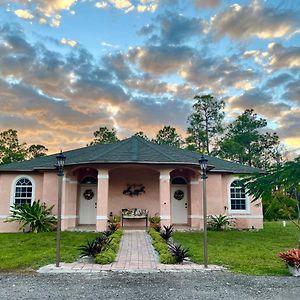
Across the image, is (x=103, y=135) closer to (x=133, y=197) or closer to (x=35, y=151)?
(x=35, y=151)

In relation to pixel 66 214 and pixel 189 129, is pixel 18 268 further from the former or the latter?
pixel 189 129

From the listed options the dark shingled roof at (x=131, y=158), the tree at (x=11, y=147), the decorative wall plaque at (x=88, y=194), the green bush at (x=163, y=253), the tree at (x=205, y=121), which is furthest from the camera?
the tree at (x=205, y=121)

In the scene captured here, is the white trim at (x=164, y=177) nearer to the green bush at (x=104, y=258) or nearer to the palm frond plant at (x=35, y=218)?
the palm frond plant at (x=35, y=218)

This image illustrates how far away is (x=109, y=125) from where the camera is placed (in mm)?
42812

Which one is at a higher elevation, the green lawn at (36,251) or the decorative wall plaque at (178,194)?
Result: the decorative wall plaque at (178,194)

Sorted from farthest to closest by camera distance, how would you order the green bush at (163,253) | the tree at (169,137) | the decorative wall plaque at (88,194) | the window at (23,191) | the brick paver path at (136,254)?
the tree at (169,137)
the decorative wall plaque at (88,194)
the window at (23,191)
the green bush at (163,253)
the brick paver path at (136,254)

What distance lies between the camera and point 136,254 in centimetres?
1002

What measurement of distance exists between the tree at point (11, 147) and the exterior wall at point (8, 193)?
21901 millimetres

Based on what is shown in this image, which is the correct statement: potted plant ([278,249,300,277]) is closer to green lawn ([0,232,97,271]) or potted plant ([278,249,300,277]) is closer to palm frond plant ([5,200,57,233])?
green lawn ([0,232,97,271])

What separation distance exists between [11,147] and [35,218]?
26.4 metres

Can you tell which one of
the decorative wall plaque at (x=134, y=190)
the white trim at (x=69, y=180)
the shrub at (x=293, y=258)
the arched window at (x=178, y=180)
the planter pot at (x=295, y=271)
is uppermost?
the arched window at (x=178, y=180)

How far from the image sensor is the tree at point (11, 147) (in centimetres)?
3850

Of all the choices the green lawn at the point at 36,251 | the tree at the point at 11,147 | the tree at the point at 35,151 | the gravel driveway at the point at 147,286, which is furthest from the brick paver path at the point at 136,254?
the tree at the point at 35,151

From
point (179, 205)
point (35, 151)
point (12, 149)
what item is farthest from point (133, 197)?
point (35, 151)
